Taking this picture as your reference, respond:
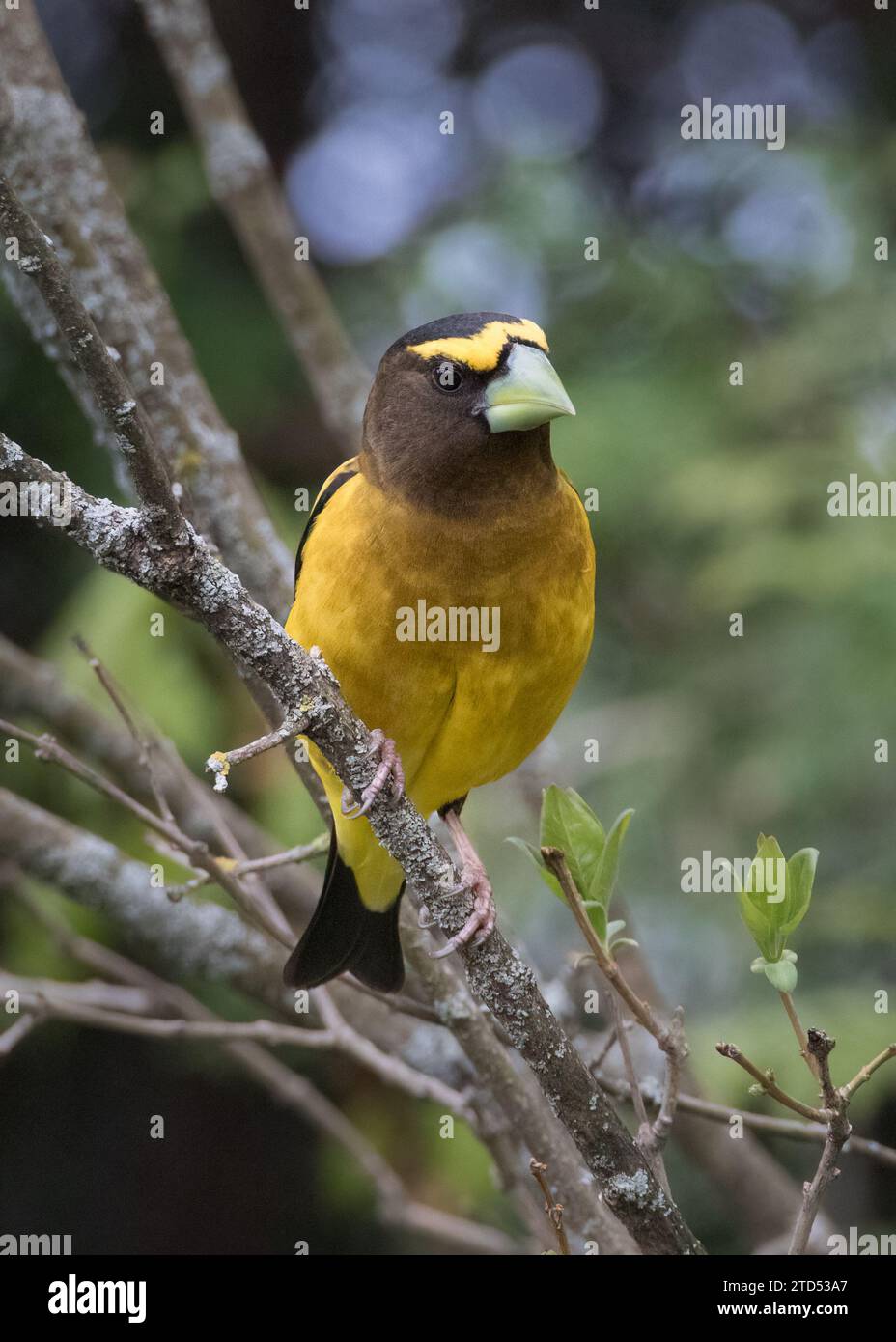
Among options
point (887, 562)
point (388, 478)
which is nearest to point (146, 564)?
point (388, 478)

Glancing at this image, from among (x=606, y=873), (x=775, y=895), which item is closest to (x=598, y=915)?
(x=606, y=873)

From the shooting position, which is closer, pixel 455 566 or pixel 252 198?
pixel 455 566

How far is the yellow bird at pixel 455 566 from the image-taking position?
8.07ft

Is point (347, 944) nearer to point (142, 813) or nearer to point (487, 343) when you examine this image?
point (142, 813)

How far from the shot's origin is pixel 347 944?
8.91ft

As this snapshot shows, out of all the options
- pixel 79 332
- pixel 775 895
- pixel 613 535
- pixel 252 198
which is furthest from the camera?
pixel 613 535

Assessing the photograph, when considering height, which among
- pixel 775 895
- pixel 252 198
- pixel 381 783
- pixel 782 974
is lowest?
pixel 782 974

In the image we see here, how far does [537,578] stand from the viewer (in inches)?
98.9

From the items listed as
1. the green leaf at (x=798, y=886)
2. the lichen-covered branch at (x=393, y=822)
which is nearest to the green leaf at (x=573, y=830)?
the lichen-covered branch at (x=393, y=822)

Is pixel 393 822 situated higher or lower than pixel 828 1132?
higher

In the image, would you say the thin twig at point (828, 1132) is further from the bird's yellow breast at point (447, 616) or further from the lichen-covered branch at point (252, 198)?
the lichen-covered branch at point (252, 198)

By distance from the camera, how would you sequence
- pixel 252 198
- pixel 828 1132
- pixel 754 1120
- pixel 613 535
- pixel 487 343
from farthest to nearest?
pixel 613 535 < pixel 252 198 < pixel 487 343 < pixel 754 1120 < pixel 828 1132

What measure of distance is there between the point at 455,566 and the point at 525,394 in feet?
1.09

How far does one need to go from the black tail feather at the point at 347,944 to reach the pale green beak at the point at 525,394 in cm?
94
